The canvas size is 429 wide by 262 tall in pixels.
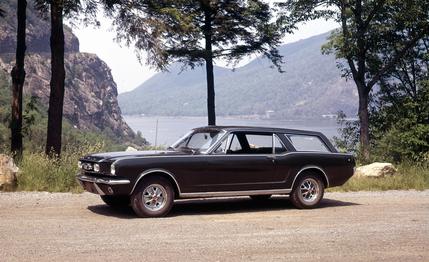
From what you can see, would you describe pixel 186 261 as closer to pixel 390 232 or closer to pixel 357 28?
pixel 390 232

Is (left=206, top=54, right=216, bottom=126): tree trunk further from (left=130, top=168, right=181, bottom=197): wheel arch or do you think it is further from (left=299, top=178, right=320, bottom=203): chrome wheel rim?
(left=130, top=168, right=181, bottom=197): wheel arch

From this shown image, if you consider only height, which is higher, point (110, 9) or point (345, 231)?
point (110, 9)

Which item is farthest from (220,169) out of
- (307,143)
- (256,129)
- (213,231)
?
(307,143)

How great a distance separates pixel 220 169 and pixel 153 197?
136cm

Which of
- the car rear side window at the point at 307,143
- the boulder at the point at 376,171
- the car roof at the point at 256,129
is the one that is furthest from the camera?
the boulder at the point at 376,171

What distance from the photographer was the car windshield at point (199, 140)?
34.2 feet

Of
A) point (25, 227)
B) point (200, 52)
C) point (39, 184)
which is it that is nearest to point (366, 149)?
point (200, 52)

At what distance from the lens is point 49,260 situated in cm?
634

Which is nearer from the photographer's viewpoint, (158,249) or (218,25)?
(158,249)

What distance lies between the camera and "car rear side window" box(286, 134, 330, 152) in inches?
444

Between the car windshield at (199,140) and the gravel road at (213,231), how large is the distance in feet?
3.88

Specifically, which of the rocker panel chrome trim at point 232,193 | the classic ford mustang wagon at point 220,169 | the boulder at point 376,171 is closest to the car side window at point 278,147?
the classic ford mustang wagon at point 220,169

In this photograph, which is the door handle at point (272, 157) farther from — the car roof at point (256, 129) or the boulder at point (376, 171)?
the boulder at point (376, 171)

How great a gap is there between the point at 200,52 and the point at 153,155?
2226 centimetres
